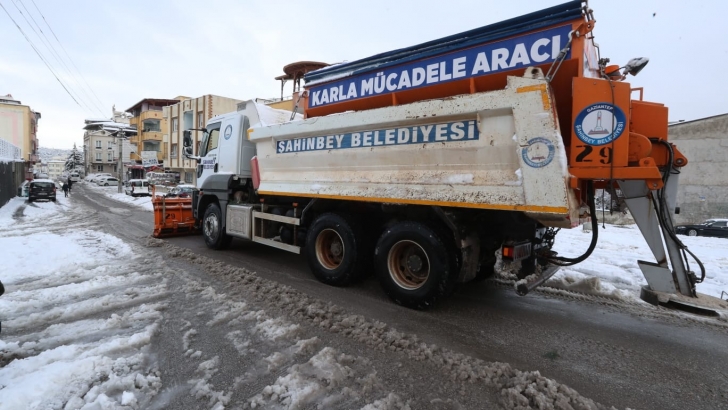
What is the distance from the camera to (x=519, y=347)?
12.1 ft

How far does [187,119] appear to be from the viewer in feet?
135

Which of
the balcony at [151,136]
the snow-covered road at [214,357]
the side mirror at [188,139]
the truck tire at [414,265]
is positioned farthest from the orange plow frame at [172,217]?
the balcony at [151,136]

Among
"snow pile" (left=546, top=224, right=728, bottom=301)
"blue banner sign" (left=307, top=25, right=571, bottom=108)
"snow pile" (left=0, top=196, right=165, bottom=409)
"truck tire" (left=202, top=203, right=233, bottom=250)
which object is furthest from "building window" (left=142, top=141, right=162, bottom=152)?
"snow pile" (left=546, top=224, right=728, bottom=301)

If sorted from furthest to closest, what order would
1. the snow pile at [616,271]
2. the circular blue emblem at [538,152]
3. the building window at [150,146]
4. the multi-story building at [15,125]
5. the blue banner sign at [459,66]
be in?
1. the building window at [150,146]
2. the multi-story building at [15,125]
3. the snow pile at [616,271]
4. the blue banner sign at [459,66]
5. the circular blue emblem at [538,152]

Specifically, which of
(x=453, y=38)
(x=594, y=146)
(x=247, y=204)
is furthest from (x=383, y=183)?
(x=247, y=204)

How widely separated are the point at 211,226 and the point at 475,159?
20.7 feet

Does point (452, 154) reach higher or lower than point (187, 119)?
lower

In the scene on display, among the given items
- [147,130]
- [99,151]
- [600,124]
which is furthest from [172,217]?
[99,151]

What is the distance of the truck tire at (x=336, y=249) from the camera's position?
17.5 ft

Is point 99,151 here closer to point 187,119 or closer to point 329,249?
point 187,119

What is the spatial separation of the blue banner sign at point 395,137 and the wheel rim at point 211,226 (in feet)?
10.4

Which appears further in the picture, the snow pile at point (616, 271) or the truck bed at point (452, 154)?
the snow pile at point (616, 271)

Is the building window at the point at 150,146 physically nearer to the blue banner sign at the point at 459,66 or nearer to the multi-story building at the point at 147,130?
the multi-story building at the point at 147,130

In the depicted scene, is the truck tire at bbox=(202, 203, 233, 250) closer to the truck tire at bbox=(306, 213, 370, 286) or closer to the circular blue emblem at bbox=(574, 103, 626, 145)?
the truck tire at bbox=(306, 213, 370, 286)
